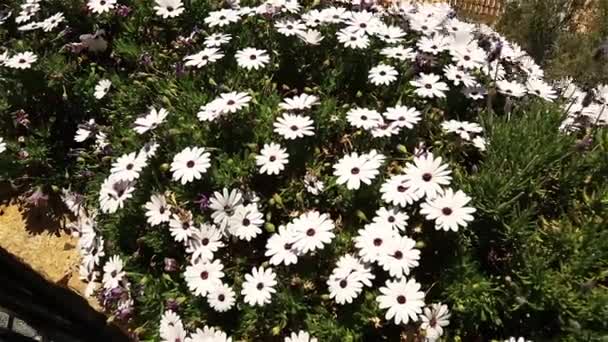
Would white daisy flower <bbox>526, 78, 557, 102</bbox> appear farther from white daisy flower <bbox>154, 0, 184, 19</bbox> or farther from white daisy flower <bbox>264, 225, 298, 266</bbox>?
white daisy flower <bbox>154, 0, 184, 19</bbox>

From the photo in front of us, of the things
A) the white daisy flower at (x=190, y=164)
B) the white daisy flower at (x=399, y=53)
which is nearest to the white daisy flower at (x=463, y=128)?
the white daisy flower at (x=399, y=53)

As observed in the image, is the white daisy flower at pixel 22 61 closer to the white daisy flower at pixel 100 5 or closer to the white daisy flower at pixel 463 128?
the white daisy flower at pixel 100 5

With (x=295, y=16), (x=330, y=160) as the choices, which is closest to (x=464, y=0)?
(x=295, y=16)

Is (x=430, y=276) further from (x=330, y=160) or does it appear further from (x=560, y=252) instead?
(x=330, y=160)

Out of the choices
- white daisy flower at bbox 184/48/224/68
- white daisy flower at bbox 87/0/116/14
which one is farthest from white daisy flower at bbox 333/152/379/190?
white daisy flower at bbox 87/0/116/14

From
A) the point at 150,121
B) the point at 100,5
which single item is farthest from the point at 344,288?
the point at 100,5
